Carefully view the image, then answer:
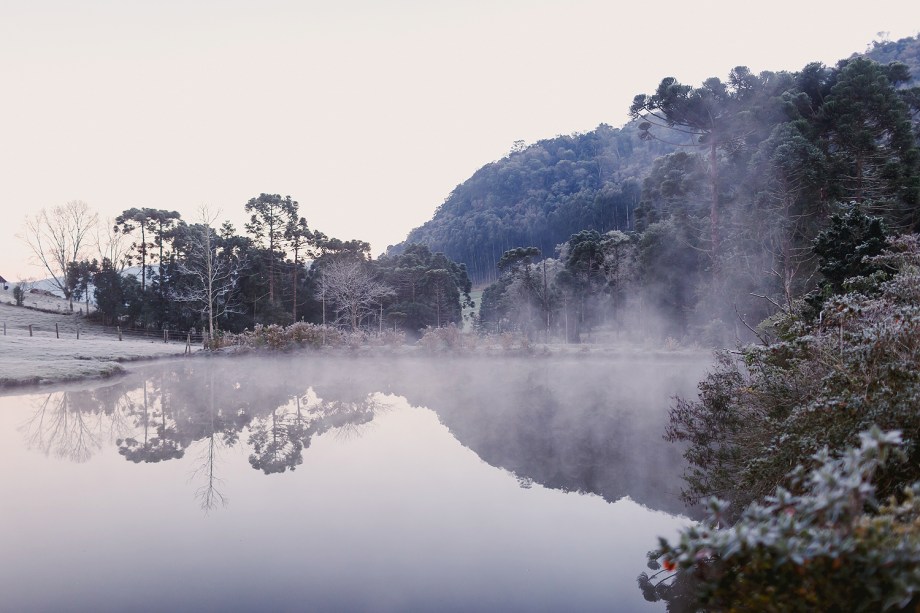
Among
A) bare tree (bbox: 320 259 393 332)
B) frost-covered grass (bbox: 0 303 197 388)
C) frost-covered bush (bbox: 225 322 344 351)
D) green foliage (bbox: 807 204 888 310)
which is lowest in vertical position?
frost-covered grass (bbox: 0 303 197 388)

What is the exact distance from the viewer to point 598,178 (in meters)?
85.2

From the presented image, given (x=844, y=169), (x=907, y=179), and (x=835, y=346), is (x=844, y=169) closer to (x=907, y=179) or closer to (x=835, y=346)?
(x=907, y=179)

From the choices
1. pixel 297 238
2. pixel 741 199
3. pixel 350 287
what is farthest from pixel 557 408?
pixel 297 238

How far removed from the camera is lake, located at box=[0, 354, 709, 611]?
4.23m

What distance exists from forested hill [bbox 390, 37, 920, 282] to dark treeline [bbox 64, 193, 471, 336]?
15699mm

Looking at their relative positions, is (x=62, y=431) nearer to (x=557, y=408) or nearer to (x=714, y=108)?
(x=557, y=408)

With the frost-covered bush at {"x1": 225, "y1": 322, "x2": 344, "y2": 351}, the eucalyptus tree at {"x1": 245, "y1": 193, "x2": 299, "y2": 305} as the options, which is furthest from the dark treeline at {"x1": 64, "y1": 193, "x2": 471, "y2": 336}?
the frost-covered bush at {"x1": 225, "y1": 322, "x2": 344, "y2": 351}

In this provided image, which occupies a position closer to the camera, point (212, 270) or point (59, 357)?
point (59, 357)

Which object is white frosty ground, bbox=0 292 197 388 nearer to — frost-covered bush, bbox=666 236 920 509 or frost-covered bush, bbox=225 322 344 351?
frost-covered bush, bbox=225 322 344 351

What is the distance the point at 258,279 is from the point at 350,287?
27.0 ft

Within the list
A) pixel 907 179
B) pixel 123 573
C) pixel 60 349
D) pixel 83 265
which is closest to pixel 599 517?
pixel 123 573

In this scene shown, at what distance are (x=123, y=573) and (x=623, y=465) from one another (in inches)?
231

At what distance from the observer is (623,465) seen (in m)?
7.36

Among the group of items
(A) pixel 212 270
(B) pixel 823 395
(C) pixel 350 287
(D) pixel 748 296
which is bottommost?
(B) pixel 823 395
